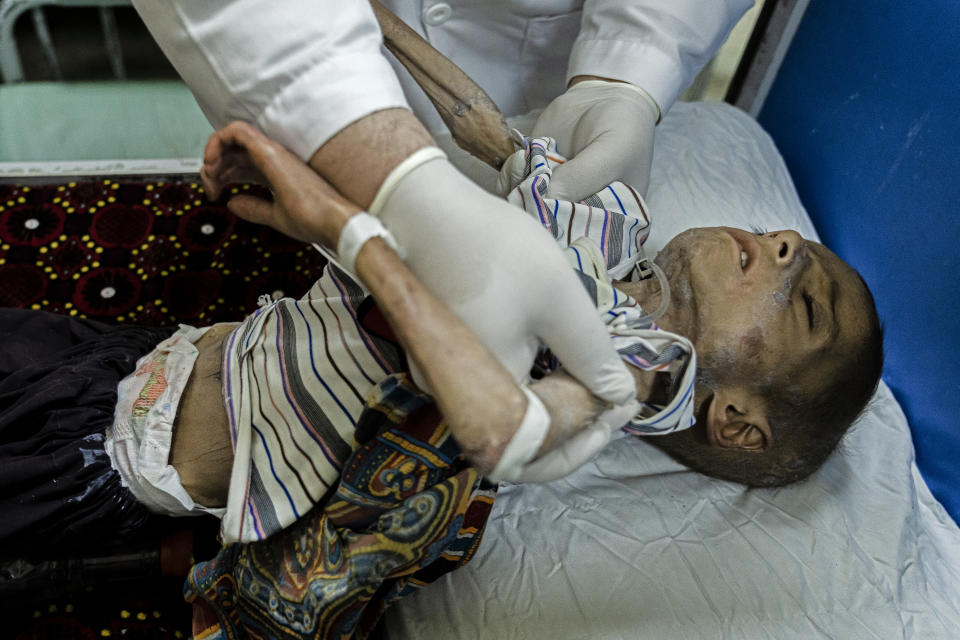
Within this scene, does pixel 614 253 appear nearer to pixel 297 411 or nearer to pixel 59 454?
pixel 297 411

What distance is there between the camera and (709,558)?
1.03 metres

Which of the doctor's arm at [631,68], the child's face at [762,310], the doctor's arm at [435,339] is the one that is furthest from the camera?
the doctor's arm at [631,68]

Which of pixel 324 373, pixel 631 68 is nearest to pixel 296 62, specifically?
pixel 324 373

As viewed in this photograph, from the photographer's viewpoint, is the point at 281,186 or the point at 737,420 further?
the point at 737,420

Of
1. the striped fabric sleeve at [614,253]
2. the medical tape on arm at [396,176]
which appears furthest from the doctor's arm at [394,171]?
the striped fabric sleeve at [614,253]

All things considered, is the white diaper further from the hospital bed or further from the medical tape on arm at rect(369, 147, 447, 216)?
the medical tape on arm at rect(369, 147, 447, 216)

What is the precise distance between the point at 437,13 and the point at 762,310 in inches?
27.3

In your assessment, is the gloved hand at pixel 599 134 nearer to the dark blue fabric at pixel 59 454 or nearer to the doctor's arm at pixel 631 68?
the doctor's arm at pixel 631 68

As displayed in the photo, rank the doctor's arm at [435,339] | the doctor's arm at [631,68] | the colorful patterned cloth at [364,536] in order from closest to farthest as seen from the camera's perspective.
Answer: the doctor's arm at [435,339] → the colorful patterned cloth at [364,536] → the doctor's arm at [631,68]

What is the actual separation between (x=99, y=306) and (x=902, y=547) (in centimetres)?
148

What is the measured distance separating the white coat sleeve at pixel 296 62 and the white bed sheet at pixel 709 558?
0.68 m

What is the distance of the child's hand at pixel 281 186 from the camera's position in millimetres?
588

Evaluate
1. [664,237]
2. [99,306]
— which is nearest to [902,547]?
[664,237]

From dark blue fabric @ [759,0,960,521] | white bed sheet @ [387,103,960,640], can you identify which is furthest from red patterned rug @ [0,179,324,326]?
dark blue fabric @ [759,0,960,521]
